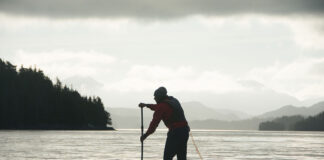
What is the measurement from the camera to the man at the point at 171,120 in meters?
18.0

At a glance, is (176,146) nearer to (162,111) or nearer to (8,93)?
(162,111)

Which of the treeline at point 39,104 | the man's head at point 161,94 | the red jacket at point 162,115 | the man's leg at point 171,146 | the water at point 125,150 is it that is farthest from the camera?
the treeline at point 39,104

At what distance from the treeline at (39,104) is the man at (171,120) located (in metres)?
155

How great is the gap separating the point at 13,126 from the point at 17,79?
20.2 m

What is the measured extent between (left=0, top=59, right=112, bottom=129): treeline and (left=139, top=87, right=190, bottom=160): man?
155 m

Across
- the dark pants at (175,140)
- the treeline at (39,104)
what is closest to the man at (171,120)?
the dark pants at (175,140)

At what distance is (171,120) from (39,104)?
543ft

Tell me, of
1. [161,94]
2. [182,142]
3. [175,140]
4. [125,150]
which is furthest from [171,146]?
[125,150]

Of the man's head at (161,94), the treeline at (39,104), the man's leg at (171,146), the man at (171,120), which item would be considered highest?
the treeline at (39,104)

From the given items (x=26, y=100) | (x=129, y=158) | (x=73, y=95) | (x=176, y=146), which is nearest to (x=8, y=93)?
(x=26, y=100)

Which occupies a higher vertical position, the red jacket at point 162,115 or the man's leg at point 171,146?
the red jacket at point 162,115

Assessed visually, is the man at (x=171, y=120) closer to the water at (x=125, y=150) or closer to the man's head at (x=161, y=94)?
the man's head at (x=161, y=94)

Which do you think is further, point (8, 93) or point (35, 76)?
point (35, 76)

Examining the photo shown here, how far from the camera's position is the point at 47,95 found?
7323 inches
